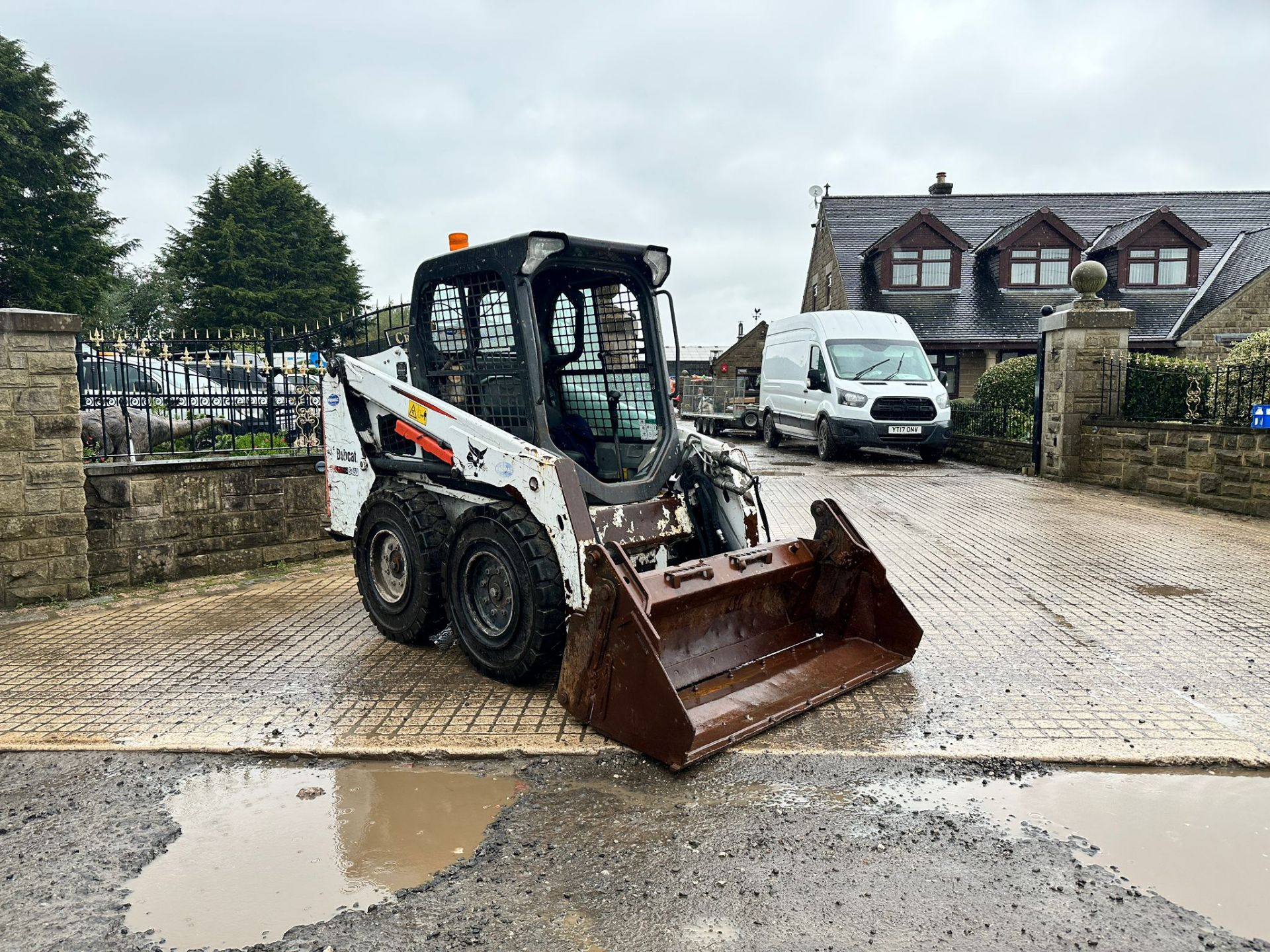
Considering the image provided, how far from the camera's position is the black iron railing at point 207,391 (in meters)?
7.32

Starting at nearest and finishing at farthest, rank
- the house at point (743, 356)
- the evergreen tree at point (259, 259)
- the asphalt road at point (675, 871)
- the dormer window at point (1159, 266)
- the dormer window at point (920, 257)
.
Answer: the asphalt road at point (675, 871)
the dormer window at point (1159, 266)
the dormer window at point (920, 257)
the house at point (743, 356)
the evergreen tree at point (259, 259)

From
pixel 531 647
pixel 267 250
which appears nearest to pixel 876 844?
pixel 531 647

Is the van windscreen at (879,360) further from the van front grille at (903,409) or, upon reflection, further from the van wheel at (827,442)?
the van wheel at (827,442)

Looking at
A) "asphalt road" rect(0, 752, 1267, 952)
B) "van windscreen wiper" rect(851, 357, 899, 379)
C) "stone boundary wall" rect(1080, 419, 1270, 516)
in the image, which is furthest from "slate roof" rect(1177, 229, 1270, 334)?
"asphalt road" rect(0, 752, 1267, 952)

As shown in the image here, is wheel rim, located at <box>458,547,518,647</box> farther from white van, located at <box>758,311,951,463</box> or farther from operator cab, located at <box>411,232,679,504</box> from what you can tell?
white van, located at <box>758,311,951,463</box>

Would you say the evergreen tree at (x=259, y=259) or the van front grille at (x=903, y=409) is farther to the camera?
the evergreen tree at (x=259, y=259)

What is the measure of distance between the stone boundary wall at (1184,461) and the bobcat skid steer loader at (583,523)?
7342 mm

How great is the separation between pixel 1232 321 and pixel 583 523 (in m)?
27.7

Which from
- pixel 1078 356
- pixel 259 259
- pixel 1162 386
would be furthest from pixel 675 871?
pixel 259 259

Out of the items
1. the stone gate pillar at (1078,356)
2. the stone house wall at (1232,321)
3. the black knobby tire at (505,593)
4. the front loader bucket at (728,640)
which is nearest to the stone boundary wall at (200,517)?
the black knobby tire at (505,593)

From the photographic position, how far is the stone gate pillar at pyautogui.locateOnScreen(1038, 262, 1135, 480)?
12.7 metres

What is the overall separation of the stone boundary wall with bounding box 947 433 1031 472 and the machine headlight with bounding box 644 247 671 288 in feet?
34.7

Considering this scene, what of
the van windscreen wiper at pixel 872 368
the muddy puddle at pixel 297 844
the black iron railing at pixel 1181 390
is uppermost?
the van windscreen wiper at pixel 872 368

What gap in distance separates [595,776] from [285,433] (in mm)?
5760
